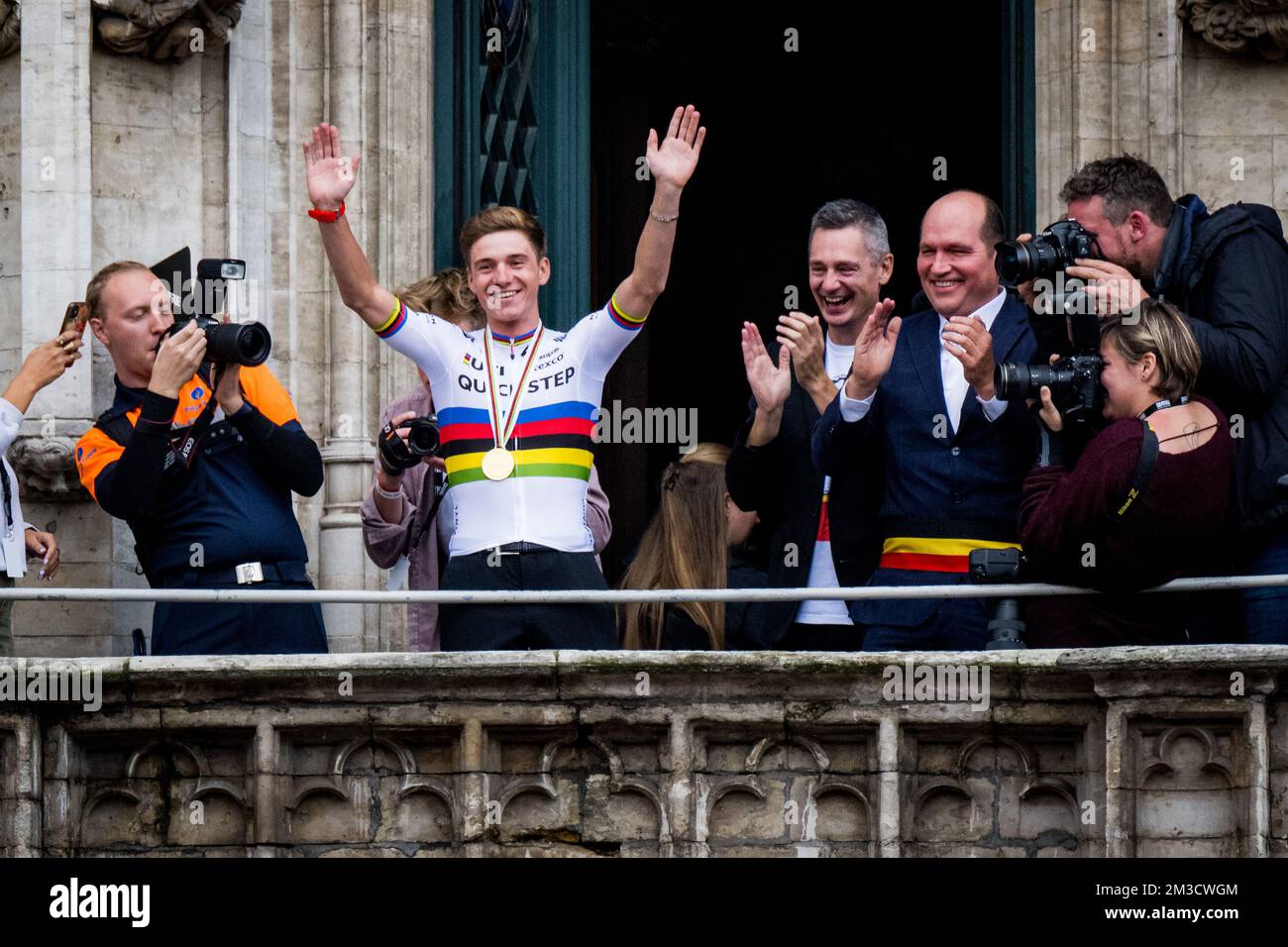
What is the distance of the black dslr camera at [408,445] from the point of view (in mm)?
9867

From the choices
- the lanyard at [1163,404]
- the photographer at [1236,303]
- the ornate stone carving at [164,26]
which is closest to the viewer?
the lanyard at [1163,404]

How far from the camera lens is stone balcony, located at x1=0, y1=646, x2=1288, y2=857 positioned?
9.29 metres

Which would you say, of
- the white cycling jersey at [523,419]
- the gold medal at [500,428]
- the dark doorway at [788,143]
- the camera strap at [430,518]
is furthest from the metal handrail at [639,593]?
the dark doorway at [788,143]

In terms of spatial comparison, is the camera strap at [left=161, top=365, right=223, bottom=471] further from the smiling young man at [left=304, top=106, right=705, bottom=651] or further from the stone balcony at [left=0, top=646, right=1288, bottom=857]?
the stone balcony at [left=0, top=646, right=1288, bottom=857]

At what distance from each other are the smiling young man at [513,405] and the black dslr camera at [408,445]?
0.08 metres

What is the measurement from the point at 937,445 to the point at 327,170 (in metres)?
2.24

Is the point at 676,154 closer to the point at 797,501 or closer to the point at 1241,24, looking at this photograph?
the point at 797,501

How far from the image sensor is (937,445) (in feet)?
32.4

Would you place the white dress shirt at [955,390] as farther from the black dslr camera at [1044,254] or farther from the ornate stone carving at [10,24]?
the ornate stone carving at [10,24]

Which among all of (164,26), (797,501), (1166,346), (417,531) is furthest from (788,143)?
(1166,346)

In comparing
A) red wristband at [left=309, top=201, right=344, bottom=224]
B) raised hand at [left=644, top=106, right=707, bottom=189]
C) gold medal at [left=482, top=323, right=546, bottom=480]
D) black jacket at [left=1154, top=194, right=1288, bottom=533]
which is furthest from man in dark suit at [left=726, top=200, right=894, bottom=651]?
red wristband at [left=309, top=201, right=344, bottom=224]

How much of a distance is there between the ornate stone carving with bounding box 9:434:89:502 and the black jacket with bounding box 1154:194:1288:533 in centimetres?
450

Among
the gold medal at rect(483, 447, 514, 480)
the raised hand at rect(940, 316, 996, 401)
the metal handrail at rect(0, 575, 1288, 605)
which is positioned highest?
the raised hand at rect(940, 316, 996, 401)

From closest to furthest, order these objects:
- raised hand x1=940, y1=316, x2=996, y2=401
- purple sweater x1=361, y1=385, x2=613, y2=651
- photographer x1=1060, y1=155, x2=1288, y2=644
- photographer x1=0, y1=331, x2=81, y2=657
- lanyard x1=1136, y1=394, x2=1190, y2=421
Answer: lanyard x1=1136, y1=394, x2=1190, y2=421 < photographer x1=1060, y1=155, x2=1288, y2=644 < raised hand x1=940, y1=316, x2=996, y2=401 < photographer x1=0, y1=331, x2=81, y2=657 < purple sweater x1=361, y1=385, x2=613, y2=651
